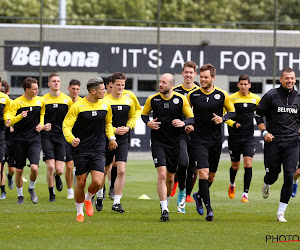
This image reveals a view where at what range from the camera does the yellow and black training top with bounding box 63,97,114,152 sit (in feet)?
32.7

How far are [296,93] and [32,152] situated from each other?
4758mm

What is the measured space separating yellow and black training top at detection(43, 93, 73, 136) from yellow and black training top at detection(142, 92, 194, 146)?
10.1 feet

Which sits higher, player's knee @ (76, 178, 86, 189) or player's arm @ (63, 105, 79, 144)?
player's arm @ (63, 105, 79, 144)

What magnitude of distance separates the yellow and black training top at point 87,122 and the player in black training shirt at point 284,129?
89.8 inches

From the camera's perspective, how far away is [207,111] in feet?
35.4

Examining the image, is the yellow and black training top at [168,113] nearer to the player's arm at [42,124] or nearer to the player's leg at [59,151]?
the player's arm at [42,124]

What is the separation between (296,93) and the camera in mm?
10500

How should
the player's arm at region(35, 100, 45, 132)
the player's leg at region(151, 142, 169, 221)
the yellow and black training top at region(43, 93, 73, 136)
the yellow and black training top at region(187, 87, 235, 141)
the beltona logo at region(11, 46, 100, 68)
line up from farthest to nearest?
Answer: the beltona logo at region(11, 46, 100, 68)
the yellow and black training top at region(43, 93, 73, 136)
the player's arm at region(35, 100, 45, 132)
the yellow and black training top at region(187, 87, 235, 141)
the player's leg at region(151, 142, 169, 221)

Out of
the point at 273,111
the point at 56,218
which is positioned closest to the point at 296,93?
the point at 273,111

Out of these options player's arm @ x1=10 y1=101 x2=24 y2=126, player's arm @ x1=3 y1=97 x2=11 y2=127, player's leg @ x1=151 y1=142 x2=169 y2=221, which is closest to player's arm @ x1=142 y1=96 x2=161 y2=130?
player's leg @ x1=151 y1=142 x2=169 y2=221

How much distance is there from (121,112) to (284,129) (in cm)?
276

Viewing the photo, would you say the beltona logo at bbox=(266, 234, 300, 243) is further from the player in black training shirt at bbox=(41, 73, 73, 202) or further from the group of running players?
the player in black training shirt at bbox=(41, 73, 73, 202)

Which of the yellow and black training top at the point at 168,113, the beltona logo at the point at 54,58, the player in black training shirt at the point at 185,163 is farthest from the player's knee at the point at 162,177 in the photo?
the beltona logo at the point at 54,58

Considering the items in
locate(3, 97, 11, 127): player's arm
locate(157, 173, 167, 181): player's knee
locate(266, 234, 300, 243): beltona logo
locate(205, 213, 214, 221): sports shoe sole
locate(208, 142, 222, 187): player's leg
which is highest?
locate(3, 97, 11, 127): player's arm
